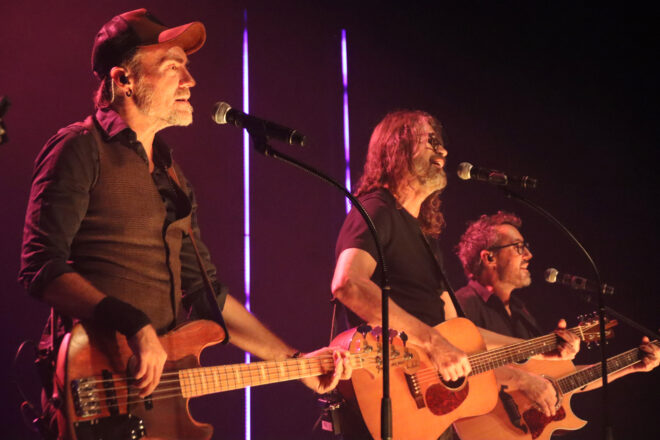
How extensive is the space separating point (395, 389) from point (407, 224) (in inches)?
39.2

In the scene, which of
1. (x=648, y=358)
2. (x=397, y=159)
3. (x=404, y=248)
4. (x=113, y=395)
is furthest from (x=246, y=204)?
(x=648, y=358)

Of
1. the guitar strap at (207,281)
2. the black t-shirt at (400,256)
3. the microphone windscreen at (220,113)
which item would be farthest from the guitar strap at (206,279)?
the black t-shirt at (400,256)

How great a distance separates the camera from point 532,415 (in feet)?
14.9

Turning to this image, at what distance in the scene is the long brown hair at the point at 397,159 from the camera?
4121 millimetres

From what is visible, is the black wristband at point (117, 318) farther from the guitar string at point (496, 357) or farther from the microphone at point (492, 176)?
the microphone at point (492, 176)

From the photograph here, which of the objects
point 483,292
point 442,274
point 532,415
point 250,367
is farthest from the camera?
point 483,292

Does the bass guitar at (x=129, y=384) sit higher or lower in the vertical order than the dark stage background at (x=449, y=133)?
lower

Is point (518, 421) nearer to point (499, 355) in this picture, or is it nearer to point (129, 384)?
point (499, 355)

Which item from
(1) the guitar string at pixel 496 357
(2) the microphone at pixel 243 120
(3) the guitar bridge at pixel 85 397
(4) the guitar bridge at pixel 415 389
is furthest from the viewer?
(1) the guitar string at pixel 496 357

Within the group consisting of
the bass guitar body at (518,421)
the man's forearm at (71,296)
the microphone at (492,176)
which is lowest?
the bass guitar body at (518,421)

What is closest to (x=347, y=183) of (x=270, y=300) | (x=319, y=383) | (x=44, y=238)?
(x=270, y=300)

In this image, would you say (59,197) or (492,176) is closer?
(59,197)

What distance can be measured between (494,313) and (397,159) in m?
1.92

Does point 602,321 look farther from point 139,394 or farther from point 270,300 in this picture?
point 139,394
